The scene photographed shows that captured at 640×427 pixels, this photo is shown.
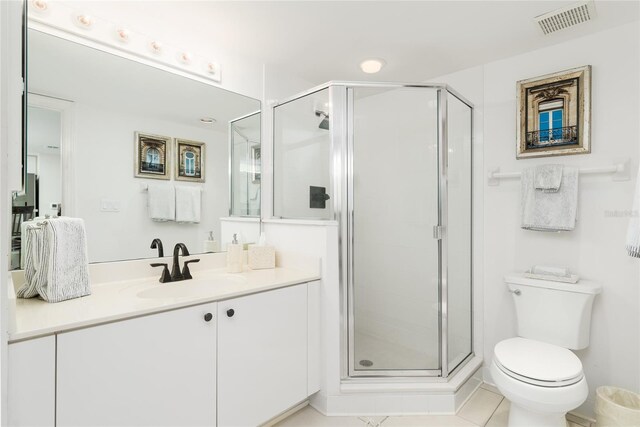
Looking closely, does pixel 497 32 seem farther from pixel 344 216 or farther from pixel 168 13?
pixel 168 13

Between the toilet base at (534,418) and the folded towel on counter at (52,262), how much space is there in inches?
83.6

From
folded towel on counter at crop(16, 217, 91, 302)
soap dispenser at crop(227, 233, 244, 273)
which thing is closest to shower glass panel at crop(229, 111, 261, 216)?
soap dispenser at crop(227, 233, 244, 273)

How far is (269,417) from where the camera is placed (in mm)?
1633

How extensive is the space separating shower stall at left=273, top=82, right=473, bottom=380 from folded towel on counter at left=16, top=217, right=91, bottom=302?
1.21m

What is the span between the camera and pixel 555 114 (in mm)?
2014

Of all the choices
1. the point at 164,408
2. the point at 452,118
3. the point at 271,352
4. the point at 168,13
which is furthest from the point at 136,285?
the point at 452,118

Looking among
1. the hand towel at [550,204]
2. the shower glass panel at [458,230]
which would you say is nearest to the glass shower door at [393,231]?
the shower glass panel at [458,230]

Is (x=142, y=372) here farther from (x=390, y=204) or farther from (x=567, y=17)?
(x=567, y=17)

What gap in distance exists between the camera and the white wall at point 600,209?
1799 millimetres

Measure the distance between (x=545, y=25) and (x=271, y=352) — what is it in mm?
2287

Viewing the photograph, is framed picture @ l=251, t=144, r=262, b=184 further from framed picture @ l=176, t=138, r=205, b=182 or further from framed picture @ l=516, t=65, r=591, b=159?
framed picture @ l=516, t=65, r=591, b=159

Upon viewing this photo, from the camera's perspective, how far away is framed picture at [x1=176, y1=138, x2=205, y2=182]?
74.5 inches

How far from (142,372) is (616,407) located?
2.16 meters

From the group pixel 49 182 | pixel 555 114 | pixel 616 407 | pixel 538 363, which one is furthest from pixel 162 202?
pixel 616 407
